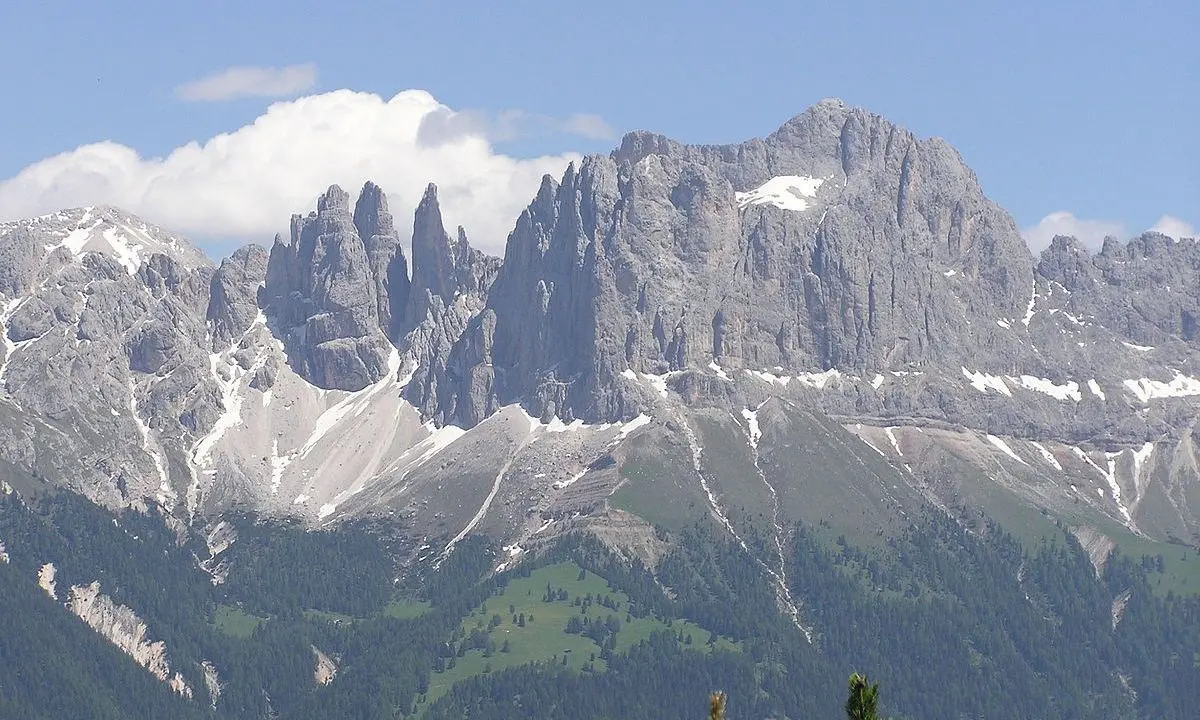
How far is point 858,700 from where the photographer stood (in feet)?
298

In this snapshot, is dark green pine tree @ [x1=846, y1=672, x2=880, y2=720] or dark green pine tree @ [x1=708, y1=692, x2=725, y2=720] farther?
dark green pine tree @ [x1=846, y1=672, x2=880, y2=720]

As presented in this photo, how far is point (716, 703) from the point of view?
3452 inches

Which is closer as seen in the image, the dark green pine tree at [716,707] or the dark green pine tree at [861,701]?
the dark green pine tree at [716,707]

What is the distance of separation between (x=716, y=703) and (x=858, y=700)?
6509mm

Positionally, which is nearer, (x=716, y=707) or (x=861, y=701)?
(x=716, y=707)
